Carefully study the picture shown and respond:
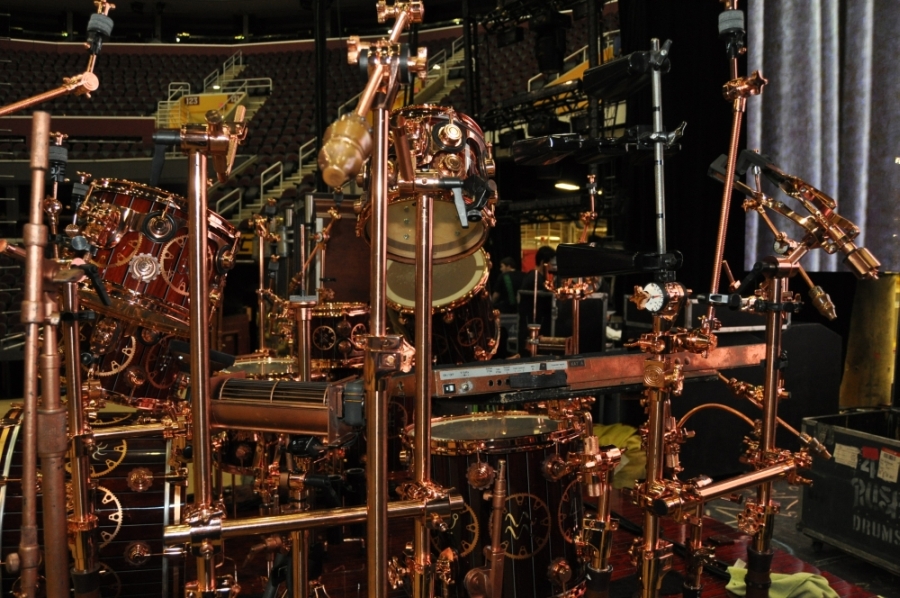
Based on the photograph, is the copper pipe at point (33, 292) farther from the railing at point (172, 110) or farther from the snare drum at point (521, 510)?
the railing at point (172, 110)

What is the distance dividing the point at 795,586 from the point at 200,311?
8.27ft

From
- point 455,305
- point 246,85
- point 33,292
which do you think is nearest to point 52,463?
point 33,292

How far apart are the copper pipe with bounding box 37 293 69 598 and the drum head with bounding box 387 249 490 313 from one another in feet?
6.48

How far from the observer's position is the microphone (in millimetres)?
738

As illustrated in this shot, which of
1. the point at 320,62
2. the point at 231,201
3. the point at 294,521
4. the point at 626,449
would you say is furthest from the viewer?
the point at 231,201

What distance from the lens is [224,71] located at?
15.7 m

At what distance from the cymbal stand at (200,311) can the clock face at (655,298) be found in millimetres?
1016

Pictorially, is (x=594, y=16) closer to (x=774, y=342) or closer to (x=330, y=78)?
(x=774, y=342)

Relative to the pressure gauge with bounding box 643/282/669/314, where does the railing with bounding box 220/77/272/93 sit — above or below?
above

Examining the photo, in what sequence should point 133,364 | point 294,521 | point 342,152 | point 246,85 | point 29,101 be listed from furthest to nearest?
point 246,85 < point 133,364 < point 29,101 < point 294,521 < point 342,152

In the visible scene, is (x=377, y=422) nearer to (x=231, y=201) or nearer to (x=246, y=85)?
(x=231, y=201)

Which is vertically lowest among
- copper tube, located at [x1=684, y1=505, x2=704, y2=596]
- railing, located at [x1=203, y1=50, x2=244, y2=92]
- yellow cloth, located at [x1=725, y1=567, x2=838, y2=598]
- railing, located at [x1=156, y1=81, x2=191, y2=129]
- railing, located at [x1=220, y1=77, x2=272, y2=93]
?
yellow cloth, located at [x1=725, y1=567, x2=838, y2=598]

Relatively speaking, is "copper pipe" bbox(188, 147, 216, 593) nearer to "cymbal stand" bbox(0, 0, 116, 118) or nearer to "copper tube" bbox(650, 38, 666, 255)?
"cymbal stand" bbox(0, 0, 116, 118)

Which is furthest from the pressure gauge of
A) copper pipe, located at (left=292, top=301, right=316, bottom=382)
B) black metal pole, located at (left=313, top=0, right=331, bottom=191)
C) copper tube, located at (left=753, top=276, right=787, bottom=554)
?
black metal pole, located at (left=313, top=0, right=331, bottom=191)
